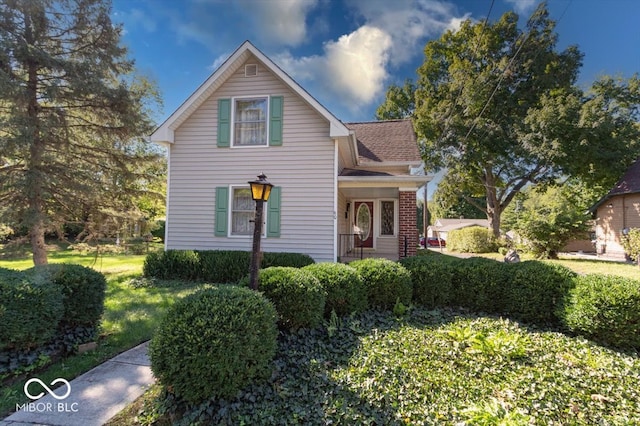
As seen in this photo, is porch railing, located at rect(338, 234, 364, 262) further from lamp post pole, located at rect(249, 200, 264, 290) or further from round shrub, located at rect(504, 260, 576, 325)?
lamp post pole, located at rect(249, 200, 264, 290)

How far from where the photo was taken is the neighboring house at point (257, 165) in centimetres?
858

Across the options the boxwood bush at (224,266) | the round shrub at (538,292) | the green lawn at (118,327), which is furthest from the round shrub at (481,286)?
the green lawn at (118,327)

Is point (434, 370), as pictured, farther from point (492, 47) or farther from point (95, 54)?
point (492, 47)

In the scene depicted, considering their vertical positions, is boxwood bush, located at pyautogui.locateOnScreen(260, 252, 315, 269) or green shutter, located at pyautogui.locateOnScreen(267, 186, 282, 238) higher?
green shutter, located at pyautogui.locateOnScreen(267, 186, 282, 238)

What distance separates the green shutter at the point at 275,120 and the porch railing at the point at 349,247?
3.66m

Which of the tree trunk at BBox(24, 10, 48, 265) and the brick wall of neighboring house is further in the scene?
the brick wall of neighboring house

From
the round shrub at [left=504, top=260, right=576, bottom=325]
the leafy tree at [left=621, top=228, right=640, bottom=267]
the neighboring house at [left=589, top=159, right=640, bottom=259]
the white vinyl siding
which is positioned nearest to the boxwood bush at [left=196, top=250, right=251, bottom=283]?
the white vinyl siding

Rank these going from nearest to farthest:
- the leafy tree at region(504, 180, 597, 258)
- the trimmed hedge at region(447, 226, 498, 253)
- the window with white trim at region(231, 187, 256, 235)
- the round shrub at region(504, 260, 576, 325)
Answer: the round shrub at region(504, 260, 576, 325) → the window with white trim at region(231, 187, 256, 235) → the leafy tree at region(504, 180, 597, 258) → the trimmed hedge at region(447, 226, 498, 253)

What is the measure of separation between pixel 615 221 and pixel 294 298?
21.7 m

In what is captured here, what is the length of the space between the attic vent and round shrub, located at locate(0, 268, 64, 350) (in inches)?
295

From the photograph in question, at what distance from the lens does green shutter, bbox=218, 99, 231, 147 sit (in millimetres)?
9062

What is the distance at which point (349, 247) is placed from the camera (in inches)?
451

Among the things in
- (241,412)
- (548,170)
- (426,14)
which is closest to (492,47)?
(548,170)

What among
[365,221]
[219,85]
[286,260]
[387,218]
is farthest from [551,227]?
[219,85]
